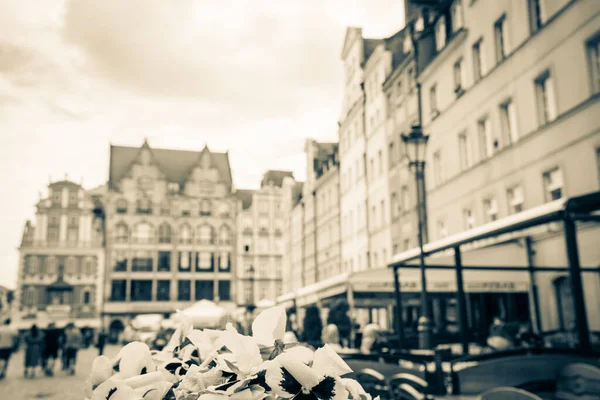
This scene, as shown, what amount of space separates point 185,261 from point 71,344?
47.4 meters

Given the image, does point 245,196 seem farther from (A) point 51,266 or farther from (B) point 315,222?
(B) point 315,222

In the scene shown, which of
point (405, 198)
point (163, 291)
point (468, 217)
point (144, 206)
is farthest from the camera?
point (144, 206)

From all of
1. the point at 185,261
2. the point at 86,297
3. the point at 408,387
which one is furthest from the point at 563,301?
the point at 86,297

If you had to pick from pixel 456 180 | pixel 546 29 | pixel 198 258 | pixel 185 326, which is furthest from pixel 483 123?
pixel 198 258

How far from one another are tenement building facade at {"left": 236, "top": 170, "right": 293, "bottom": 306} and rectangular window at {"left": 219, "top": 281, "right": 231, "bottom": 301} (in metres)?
1.02

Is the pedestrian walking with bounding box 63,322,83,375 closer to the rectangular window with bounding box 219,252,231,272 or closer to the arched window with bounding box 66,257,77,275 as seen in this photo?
the arched window with bounding box 66,257,77,275

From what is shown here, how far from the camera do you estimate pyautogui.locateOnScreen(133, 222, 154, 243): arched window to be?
215 ft

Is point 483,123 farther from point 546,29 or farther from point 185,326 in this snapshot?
point 185,326

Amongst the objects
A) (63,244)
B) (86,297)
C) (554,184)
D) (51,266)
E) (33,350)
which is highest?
(63,244)

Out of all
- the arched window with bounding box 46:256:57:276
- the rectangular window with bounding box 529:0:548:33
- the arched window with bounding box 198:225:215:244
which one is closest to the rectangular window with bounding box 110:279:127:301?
the arched window with bounding box 46:256:57:276

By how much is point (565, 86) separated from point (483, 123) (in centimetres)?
553

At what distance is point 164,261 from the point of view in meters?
→ 66.0

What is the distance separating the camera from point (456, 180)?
23141mm

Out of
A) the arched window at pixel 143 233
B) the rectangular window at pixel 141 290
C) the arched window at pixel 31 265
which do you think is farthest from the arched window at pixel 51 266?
the arched window at pixel 143 233
